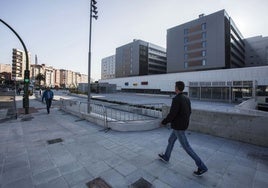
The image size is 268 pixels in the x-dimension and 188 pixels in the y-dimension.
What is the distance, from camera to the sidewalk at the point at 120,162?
3016 mm

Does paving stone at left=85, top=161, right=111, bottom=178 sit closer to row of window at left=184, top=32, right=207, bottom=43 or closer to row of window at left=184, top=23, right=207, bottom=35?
row of window at left=184, top=32, right=207, bottom=43

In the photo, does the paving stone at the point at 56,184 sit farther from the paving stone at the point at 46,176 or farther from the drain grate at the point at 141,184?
the drain grate at the point at 141,184

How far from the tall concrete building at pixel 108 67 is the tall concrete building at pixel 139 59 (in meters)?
35.1

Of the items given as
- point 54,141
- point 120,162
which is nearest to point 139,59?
point 54,141

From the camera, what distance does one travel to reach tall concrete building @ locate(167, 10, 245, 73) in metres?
39.2

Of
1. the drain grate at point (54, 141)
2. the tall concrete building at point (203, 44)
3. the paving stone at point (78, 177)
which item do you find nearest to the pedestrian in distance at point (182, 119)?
the paving stone at point (78, 177)

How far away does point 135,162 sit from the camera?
3.80 m

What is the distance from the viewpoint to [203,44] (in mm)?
42656

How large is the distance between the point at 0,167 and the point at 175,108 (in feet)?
15.0

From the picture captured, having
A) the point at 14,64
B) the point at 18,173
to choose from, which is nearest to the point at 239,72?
the point at 18,173

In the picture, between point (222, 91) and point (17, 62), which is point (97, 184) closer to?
point (222, 91)

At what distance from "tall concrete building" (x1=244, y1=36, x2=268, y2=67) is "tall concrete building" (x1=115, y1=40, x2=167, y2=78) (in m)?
38.6

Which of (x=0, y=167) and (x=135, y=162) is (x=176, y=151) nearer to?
(x=135, y=162)

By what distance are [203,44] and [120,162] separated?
47746 mm
